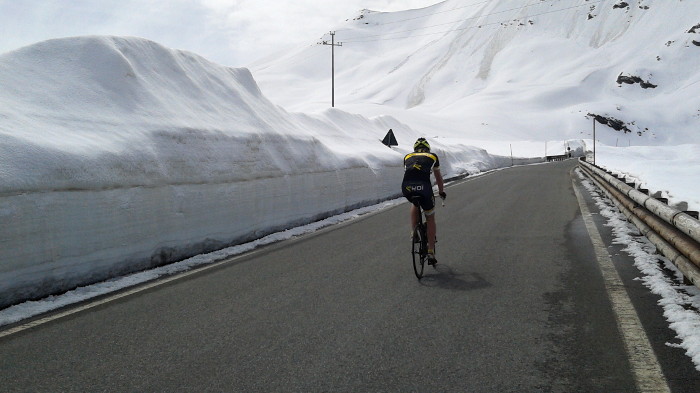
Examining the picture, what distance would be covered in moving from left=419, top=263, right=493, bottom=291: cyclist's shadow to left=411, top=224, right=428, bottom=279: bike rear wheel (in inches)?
5.5

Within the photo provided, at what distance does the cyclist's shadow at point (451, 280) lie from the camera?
6.02 meters

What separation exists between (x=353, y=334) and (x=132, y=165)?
4.58 m

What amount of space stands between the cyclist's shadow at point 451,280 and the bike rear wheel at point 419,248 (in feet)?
0.46

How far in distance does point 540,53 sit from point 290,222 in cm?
19795

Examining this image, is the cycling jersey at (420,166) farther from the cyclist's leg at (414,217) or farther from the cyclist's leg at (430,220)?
the cyclist's leg at (414,217)

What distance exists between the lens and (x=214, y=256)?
8172 millimetres

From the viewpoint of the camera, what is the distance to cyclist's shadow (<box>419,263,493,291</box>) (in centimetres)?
602

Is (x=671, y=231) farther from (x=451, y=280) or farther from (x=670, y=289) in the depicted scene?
(x=451, y=280)

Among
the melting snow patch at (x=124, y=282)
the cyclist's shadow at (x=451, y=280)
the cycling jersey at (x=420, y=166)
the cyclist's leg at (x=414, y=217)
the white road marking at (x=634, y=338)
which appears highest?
the cycling jersey at (x=420, y=166)

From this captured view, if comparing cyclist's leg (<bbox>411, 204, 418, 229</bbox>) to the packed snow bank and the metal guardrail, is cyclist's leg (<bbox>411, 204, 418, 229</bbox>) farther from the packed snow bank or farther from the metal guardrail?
the packed snow bank

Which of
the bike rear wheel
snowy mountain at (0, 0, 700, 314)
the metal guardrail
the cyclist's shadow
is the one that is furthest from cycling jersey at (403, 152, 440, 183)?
snowy mountain at (0, 0, 700, 314)

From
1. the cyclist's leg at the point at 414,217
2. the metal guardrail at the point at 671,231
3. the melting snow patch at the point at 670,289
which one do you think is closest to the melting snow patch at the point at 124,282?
the cyclist's leg at the point at 414,217

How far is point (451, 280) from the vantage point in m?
6.33

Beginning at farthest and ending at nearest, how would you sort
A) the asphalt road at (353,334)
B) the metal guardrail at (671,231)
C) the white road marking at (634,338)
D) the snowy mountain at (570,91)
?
the snowy mountain at (570,91) → the metal guardrail at (671,231) → the asphalt road at (353,334) → the white road marking at (634,338)
